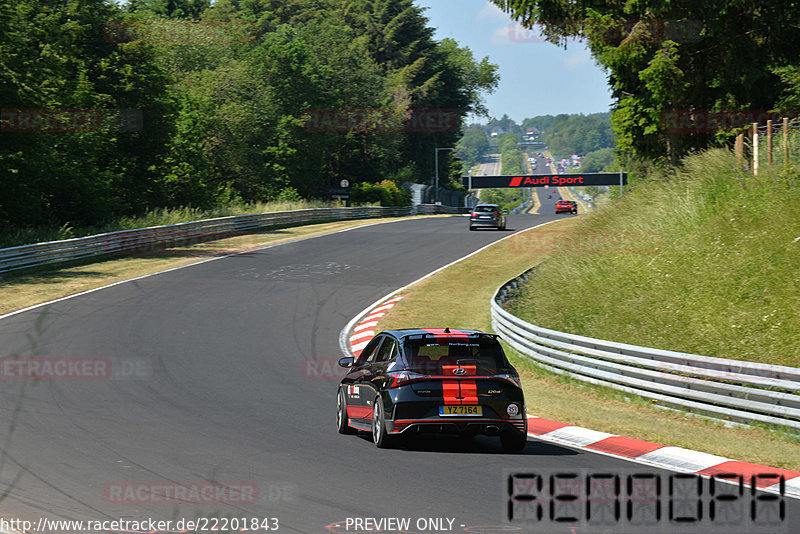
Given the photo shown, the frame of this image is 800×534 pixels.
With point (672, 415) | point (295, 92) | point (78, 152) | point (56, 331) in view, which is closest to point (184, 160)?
point (78, 152)

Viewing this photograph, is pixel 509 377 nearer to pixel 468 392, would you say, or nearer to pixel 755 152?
pixel 468 392

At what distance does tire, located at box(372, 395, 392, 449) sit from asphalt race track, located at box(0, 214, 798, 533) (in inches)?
5.2

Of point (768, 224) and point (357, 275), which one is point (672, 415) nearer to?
point (768, 224)

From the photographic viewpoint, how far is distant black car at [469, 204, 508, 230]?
5031 centimetres

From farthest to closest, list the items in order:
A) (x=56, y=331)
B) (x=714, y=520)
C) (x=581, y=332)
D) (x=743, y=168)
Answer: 1. (x=743, y=168)
2. (x=56, y=331)
3. (x=581, y=332)
4. (x=714, y=520)

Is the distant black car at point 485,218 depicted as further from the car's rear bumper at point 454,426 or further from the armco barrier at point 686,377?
the car's rear bumper at point 454,426

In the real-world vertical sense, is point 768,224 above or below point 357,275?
above

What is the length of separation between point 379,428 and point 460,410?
105 centimetres

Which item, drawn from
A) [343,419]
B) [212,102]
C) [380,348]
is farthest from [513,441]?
[212,102]

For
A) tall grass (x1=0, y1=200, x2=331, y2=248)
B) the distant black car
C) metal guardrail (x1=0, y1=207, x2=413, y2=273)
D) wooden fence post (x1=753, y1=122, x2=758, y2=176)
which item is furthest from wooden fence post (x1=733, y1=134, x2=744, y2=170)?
tall grass (x1=0, y1=200, x2=331, y2=248)

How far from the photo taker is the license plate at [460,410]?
33.9ft

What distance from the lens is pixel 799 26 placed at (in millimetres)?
28562

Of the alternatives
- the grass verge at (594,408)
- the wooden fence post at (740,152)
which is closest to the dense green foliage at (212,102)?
the grass verge at (594,408)

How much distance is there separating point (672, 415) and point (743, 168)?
12.8 m
